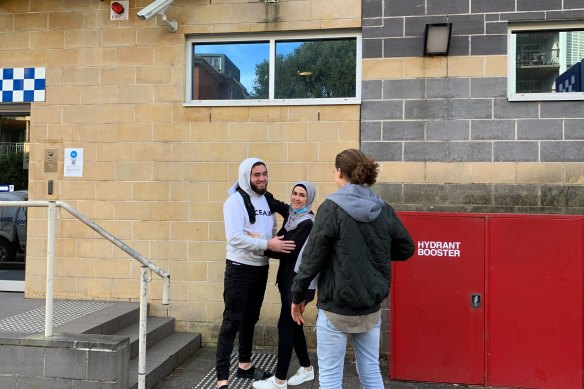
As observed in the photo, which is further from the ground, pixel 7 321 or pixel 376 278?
pixel 376 278

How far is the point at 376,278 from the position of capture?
8.77ft

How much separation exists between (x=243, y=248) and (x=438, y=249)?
1630 mm

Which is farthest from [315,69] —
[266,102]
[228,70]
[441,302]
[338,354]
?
[338,354]

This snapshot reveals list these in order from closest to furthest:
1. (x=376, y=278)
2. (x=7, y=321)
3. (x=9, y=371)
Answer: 1. (x=376, y=278)
2. (x=9, y=371)
3. (x=7, y=321)

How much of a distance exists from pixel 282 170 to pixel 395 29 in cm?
185

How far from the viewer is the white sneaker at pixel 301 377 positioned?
4.04 m

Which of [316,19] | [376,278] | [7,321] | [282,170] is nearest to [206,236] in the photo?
[282,170]

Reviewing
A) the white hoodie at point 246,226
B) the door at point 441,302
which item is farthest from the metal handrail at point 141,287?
the door at point 441,302

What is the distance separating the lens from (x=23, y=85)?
5.54 m

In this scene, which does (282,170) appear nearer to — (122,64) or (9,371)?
(122,64)

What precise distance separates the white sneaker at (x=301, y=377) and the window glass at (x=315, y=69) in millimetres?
2764

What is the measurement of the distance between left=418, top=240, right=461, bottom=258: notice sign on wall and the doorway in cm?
445

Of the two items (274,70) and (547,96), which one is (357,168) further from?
(547,96)

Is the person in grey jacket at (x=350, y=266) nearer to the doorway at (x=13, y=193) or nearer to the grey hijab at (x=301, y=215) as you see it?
the grey hijab at (x=301, y=215)
